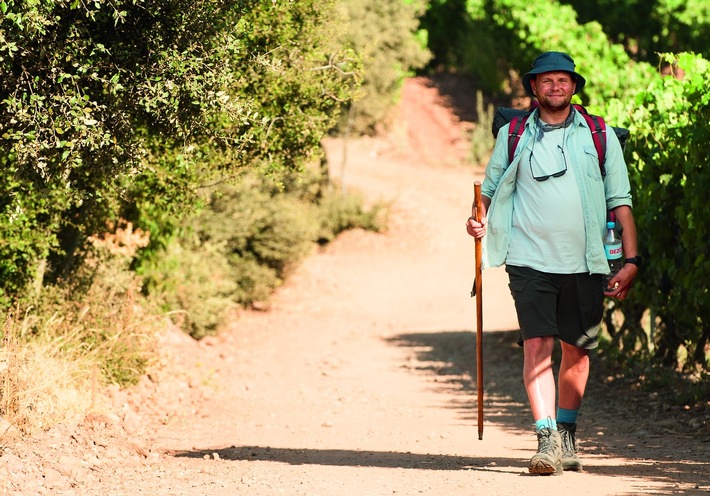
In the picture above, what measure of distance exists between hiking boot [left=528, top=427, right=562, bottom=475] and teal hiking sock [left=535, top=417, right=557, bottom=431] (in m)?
0.01

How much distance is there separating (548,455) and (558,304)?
82 cm

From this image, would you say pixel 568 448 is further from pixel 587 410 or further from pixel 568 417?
pixel 587 410

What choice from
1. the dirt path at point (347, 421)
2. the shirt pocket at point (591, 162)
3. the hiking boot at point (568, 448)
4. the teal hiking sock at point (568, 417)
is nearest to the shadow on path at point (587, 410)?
the dirt path at point (347, 421)

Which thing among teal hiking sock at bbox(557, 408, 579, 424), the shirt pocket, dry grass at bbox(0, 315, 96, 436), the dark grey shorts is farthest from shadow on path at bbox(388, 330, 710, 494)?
dry grass at bbox(0, 315, 96, 436)

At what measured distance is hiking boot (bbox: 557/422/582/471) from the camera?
560cm

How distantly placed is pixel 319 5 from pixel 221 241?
675 cm

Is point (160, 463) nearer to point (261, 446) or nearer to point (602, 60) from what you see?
point (261, 446)

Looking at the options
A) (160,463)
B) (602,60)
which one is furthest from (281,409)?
(602,60)

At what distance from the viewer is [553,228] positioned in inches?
218

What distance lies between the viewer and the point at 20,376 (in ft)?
22.4

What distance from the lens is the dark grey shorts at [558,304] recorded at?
5.56 meters

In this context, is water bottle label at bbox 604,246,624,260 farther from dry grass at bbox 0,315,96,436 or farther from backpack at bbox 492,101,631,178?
dry grass at bbox 0,315,96,436

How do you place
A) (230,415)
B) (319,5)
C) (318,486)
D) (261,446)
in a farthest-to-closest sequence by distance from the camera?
(230,415) < (319,5) < (261,446) < (318,486)

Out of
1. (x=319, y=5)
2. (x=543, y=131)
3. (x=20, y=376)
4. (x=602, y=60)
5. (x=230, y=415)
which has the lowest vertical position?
(x=230, y=415)
